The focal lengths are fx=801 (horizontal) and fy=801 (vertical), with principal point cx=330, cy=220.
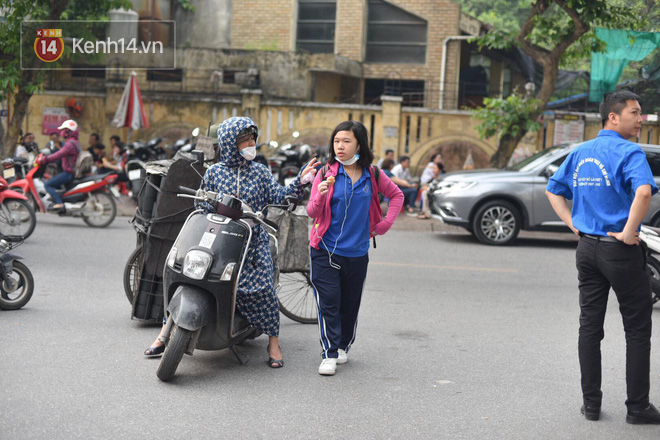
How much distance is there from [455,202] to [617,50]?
233 inches

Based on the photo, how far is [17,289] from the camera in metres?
6.98

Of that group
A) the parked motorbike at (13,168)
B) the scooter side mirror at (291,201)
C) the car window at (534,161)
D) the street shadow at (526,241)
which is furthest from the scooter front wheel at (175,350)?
the car window at (534,161)

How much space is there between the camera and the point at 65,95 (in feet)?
73.2

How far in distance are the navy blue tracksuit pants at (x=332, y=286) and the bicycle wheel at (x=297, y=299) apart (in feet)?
3.99

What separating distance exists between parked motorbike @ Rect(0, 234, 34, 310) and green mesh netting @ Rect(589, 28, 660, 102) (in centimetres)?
1229

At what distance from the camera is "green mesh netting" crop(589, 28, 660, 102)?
15.3 metres

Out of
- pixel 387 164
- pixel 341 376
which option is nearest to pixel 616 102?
pixel 341 376

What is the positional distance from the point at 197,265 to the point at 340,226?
1.00 m

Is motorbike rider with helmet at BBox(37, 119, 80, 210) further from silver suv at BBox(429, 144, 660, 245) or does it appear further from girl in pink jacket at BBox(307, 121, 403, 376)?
girl in pink jacket at BBox(307, 121, 403, 376)

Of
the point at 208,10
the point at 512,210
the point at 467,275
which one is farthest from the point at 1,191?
the point at 208,10

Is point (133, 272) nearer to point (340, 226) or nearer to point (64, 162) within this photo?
point (340, 226)

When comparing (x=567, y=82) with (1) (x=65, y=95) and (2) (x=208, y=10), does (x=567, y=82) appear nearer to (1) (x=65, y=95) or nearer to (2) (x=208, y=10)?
(2) (x=208, y=10)

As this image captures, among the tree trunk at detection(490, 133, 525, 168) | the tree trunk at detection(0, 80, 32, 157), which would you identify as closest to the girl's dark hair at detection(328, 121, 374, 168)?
the tree trunk at detection(490, 133, 525, 168)

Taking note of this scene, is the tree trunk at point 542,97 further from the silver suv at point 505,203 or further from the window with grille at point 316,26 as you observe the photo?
the window with grille at point 316,26
